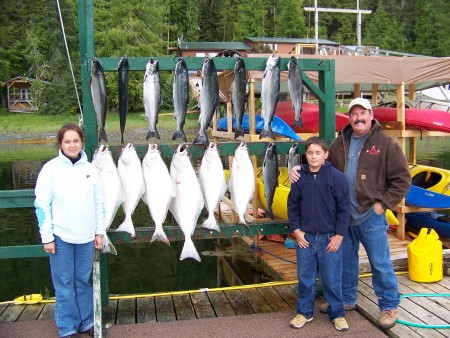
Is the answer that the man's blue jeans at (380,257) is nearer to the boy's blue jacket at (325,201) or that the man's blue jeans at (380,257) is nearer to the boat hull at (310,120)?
the boy's blue jacket at (325,201)

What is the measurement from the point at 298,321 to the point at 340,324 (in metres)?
0.32

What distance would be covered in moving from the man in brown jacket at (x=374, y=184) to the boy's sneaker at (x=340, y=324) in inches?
11.0

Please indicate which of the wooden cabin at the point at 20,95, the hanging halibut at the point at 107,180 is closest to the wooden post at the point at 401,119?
the hanging halibut at the point at 107,180

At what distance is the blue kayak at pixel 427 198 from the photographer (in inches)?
262

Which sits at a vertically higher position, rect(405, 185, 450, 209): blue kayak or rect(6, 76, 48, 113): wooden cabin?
rect(6, 76, 48, 113): wooden cabin

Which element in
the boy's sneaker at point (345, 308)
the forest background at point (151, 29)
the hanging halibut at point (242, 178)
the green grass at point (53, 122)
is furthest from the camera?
the forest background at point (151, 29)

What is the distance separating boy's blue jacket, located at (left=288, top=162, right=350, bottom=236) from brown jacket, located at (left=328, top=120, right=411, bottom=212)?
188 mm

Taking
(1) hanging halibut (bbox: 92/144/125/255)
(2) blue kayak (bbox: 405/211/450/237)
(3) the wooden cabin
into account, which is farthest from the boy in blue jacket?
(3) the wooden cabin

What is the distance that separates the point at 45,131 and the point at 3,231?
22.9m

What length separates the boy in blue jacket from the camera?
378 cm

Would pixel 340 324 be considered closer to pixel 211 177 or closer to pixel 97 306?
pixel 211 177

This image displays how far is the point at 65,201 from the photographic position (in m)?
3.57

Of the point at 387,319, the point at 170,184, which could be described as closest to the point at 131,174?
the point at 170,184

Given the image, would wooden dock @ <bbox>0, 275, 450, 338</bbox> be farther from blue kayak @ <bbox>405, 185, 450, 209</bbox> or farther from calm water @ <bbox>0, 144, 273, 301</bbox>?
calm water @ <bbox>0, 144, 273, 301</bbox>
